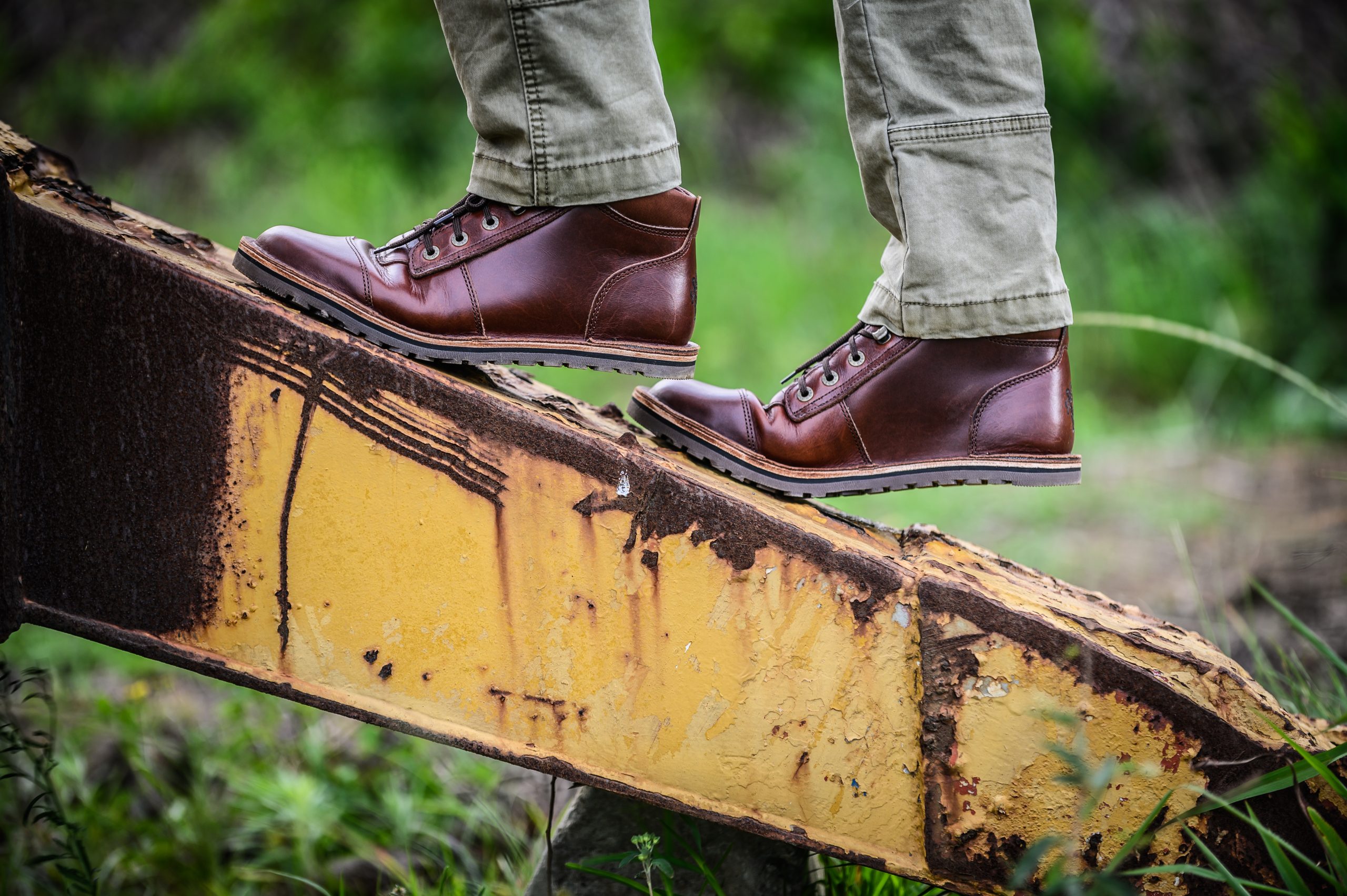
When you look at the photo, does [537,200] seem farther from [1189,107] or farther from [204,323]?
[1189,107]

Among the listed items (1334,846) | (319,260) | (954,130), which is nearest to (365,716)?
(319,260)

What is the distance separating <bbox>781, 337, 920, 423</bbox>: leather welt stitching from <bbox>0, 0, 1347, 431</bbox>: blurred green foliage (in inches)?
138

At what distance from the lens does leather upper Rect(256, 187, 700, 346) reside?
52.2 inches

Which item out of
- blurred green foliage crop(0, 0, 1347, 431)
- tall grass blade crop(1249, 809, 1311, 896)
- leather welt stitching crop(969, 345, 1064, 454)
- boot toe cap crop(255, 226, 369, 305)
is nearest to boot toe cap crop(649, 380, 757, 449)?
leather welt stitching crop(969, 345, 1064, 454)

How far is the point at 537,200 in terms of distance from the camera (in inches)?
52.0

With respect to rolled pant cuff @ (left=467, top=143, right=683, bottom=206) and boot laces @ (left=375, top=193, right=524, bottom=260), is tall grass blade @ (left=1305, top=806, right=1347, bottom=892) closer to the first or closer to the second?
rolled pant cuff @ (left=467, top=143, right=683, bottom=206)

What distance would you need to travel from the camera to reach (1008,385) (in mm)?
1444

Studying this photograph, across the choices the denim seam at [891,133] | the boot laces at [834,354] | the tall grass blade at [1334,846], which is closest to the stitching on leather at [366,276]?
the boot laces at [834,354]

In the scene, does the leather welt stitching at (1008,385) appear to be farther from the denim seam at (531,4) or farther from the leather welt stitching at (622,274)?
the denim seam at (531,4)

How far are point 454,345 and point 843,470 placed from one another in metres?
0.62

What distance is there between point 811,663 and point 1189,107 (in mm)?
6761

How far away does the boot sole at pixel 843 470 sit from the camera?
4.76ft

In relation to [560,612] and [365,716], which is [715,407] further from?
[365,716]

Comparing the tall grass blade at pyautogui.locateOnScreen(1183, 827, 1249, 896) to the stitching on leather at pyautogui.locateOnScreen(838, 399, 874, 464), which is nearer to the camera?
the tall grass blade at pyautogui.locateOnScreen(1183, 827, 1249, 896)
